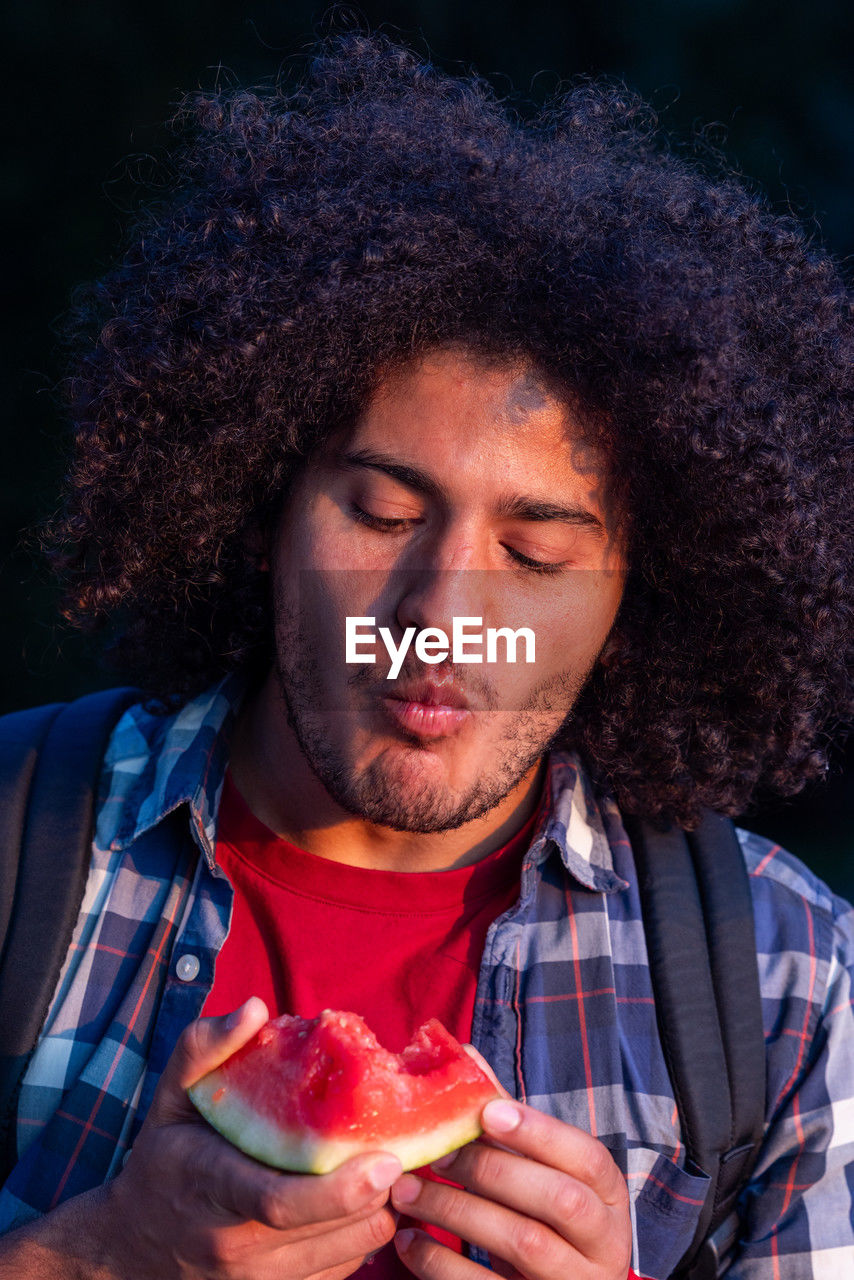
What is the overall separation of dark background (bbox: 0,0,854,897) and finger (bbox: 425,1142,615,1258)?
7.67 feet

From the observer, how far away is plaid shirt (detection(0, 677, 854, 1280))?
2.43 meters

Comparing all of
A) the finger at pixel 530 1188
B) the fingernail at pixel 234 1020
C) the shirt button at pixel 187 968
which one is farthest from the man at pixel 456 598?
the fingernail at pixel 234 1020

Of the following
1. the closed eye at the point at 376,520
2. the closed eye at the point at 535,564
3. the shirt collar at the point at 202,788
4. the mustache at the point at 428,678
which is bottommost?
the shirt collar at the point at 202,788

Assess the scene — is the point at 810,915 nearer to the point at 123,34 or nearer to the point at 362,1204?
the point at 362,1204

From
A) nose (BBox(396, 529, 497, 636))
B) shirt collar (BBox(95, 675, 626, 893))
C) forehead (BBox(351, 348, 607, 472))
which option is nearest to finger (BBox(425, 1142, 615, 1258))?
shirt collar (BBox(95, 675, 626, 893))

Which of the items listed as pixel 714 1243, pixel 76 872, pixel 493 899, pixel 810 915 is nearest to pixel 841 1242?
pixel 714 1243

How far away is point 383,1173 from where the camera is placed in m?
1.70

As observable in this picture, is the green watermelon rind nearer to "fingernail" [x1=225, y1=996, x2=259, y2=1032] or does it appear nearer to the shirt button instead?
"fingernail" [x1=225, y1=996, x2=259, y2=1032]

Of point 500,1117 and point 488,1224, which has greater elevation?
point 500,1117

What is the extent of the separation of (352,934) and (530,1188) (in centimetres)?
90

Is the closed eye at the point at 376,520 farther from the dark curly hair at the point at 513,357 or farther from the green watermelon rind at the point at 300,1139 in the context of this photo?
the green watermelon rind at the point at 300,1139

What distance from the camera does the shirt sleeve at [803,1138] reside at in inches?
99.2

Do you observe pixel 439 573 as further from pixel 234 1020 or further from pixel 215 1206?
pixel 215 1206

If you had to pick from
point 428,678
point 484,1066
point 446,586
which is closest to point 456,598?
point 446,586
